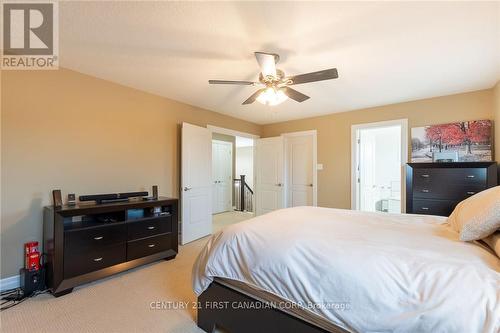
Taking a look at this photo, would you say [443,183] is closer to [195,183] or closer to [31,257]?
[195,183]

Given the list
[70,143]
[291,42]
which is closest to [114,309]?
[70,143]

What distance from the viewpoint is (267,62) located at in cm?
200

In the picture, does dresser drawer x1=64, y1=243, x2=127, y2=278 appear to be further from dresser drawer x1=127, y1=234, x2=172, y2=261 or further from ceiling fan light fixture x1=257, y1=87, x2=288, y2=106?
ceiling fan light fixture x1=257, y1=87, x2=288, y2=106

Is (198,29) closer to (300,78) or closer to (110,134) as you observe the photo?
(300,78)

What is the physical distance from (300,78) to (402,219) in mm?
1570

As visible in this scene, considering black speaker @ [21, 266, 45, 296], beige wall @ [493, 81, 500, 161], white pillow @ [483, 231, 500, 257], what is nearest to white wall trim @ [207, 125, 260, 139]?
black speaker @ [21, 266, 45, 296]

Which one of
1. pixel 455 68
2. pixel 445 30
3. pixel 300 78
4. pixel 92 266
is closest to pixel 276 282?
pixel 300 78

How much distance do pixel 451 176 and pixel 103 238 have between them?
14.1 ft

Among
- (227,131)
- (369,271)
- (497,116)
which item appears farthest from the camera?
(227,131)

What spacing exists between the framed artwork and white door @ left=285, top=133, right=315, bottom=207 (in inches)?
73.0

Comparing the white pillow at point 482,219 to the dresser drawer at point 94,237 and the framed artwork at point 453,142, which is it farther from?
the dresser drawer at point 94,237

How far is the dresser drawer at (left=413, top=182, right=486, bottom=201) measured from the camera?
112 inches

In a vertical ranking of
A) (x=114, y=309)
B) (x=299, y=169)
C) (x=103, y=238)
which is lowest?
(x=114, y=309)

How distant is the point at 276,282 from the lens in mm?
1300
